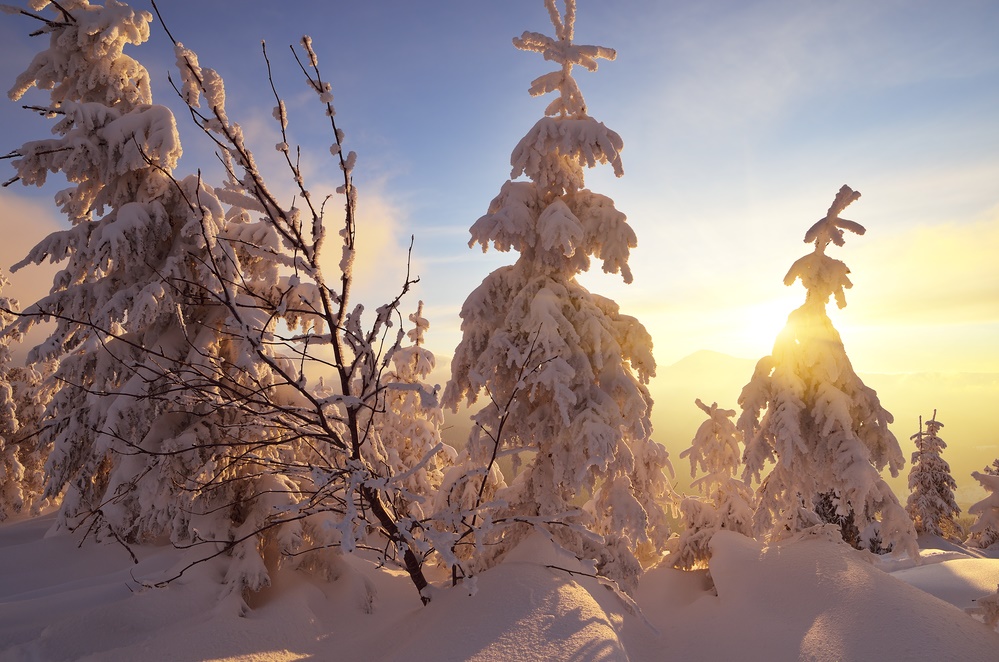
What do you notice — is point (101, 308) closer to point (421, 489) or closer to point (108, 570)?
point (108, 570)

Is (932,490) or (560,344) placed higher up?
(560,344)

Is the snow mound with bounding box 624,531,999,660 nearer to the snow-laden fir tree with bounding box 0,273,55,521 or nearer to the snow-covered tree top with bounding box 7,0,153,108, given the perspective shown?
the snow-covered tree top with bounding box 7,0,153,108

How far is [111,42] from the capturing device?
29.5 feet

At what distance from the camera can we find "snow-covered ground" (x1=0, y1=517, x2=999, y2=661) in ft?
17.2

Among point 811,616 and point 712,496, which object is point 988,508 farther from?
point 712,496

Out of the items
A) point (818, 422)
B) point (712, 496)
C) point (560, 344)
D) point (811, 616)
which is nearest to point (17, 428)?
point (560, 344)

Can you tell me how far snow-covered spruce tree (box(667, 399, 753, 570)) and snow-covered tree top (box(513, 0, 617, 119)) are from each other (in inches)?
314

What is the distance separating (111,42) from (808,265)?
14552 mm

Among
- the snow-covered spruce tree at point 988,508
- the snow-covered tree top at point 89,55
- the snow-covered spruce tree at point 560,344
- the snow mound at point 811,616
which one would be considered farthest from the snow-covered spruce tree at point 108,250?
the snow-covered spruce tree at point 988,508

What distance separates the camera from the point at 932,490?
2820 centimetres

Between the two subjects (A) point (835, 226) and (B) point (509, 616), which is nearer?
(B) point (509, 616)

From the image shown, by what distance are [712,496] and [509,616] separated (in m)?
8.94

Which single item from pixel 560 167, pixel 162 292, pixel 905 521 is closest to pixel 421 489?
pixel 162 292

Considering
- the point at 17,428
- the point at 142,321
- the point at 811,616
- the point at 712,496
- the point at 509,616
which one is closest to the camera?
the point at 509,616
